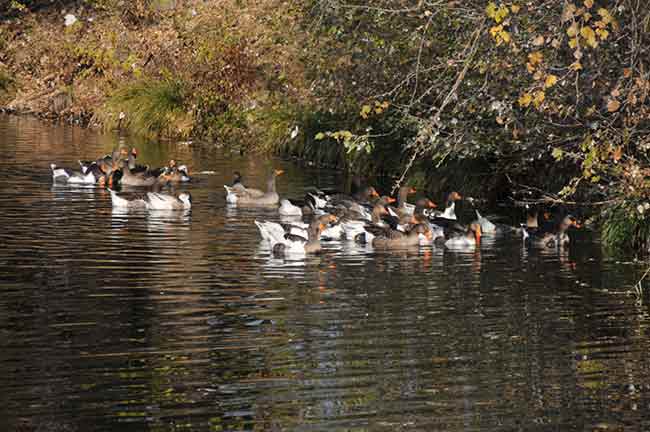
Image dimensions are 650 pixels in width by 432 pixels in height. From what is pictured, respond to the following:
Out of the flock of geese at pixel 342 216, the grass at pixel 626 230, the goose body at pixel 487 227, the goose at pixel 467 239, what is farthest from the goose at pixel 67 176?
the grass at pixel 626 230

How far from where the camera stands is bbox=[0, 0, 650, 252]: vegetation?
16.0 metres

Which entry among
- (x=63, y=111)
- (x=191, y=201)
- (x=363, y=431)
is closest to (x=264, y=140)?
(x=191, y=201)

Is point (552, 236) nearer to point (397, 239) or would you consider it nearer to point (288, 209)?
point (397, 239)

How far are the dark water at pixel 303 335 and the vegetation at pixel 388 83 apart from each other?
5.28ft

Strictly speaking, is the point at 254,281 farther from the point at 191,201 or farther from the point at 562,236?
the point at 191,201

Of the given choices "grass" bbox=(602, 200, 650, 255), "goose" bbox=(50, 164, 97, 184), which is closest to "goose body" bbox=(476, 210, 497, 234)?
"grass" bbox=(602, 200, 650, 255)

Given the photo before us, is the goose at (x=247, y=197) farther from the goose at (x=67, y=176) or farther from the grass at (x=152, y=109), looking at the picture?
the grass at (x=152, y=109)

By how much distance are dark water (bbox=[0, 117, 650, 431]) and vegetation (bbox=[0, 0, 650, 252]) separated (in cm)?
161

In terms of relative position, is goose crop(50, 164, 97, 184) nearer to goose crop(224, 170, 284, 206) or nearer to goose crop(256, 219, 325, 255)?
goose crop(224, 170, 284, 206)

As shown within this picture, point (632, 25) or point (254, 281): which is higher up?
point (632, 25)

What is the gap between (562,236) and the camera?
21.9 metres

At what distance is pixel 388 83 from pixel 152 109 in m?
13.5

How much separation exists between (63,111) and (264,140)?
12.8m

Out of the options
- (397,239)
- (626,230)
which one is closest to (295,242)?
(397,239)
